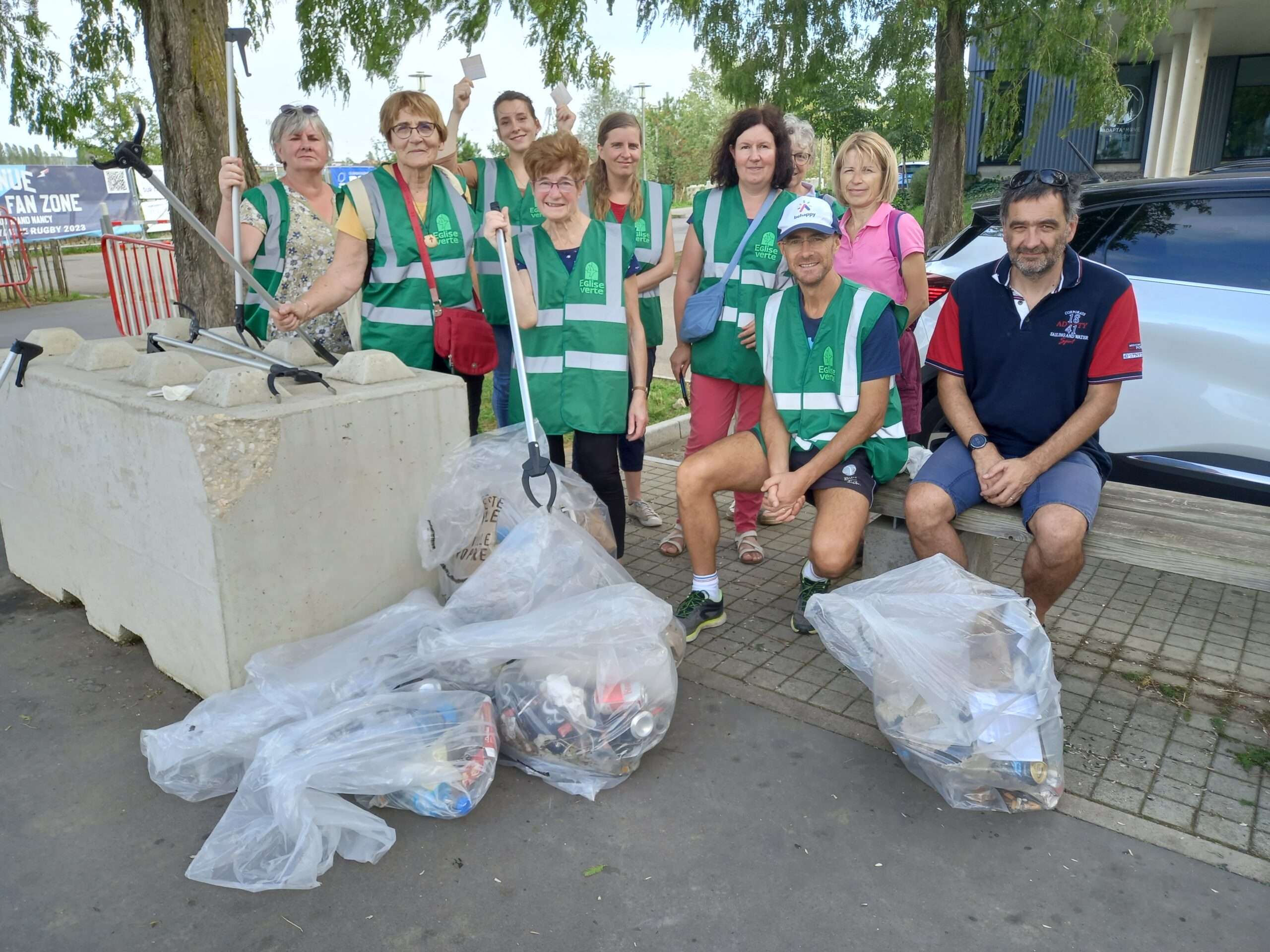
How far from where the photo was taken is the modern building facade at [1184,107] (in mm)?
14711

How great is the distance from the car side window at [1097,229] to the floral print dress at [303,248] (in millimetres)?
3110

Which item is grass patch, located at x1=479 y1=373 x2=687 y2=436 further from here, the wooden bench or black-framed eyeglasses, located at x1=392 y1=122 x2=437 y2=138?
the wooden bench

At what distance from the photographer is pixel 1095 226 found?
4.14m

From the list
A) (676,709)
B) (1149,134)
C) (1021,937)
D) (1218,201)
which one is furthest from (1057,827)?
(1149,134)

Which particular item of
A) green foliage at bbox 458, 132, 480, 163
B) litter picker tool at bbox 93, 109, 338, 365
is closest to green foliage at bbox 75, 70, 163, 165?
litter picker tool at bbox 93, 109, 338, 365

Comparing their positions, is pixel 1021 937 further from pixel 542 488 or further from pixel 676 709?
pixel 542 488

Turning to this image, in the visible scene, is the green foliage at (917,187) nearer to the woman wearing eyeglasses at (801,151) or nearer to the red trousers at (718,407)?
the woman wearing eyeglasses at (801,151)

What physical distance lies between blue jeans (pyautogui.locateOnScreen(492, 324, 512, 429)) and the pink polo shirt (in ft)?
4.75

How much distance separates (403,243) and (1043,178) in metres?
2.25

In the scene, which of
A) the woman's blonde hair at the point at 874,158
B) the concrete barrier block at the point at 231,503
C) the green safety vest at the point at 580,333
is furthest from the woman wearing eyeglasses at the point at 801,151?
the concrete barrier block at the point at 231,503

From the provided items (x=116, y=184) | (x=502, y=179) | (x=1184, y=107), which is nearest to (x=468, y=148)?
(x=116, y=184)

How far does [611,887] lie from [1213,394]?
9.95 feet

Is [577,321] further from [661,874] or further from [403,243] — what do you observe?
[661,874]

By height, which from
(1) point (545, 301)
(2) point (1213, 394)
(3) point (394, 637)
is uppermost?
(1) point (545, 301)
